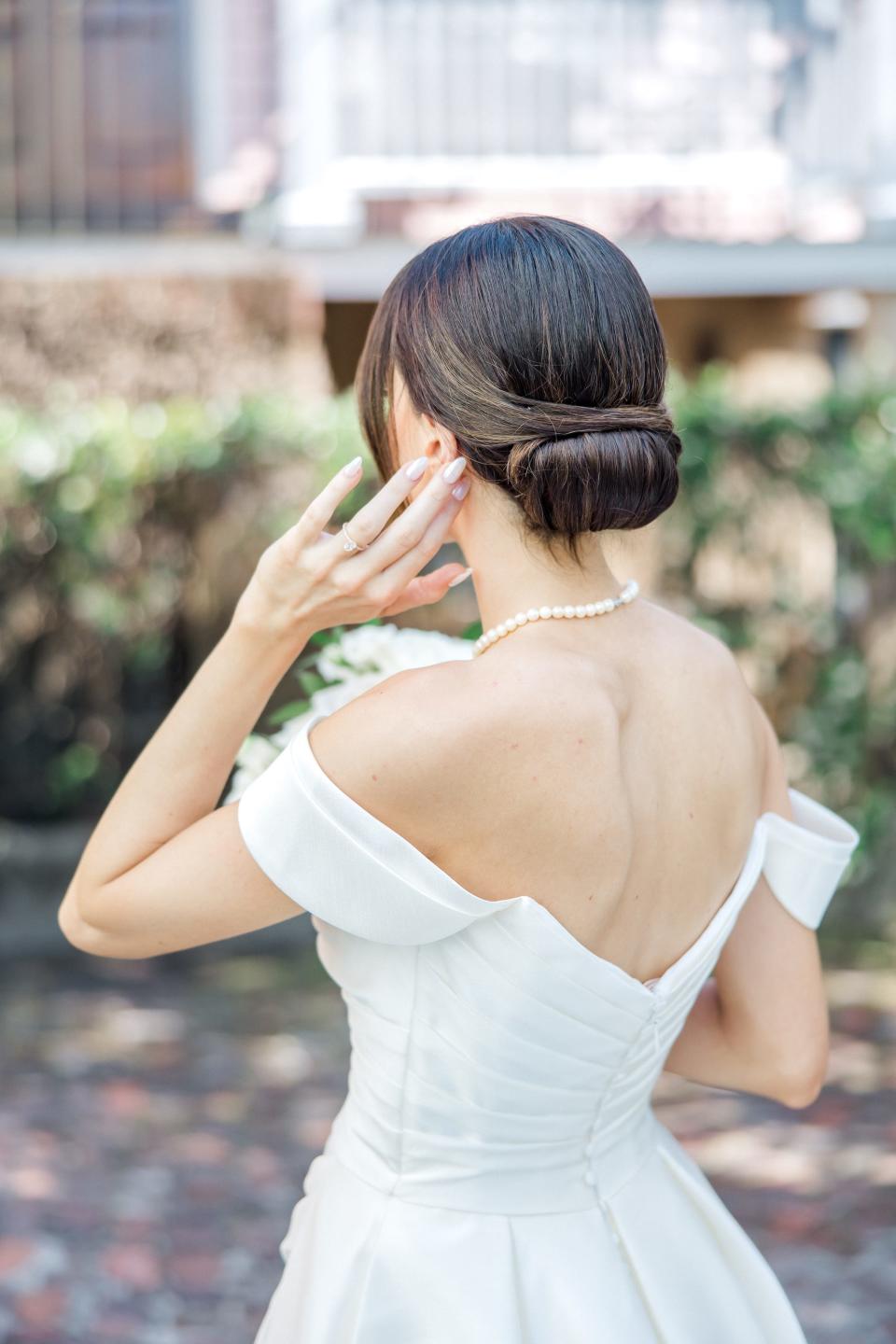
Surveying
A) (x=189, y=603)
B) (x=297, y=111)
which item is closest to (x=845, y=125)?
(x=297, y=111)

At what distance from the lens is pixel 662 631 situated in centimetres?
153

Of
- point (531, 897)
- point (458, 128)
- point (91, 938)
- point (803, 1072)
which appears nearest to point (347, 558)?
point (531, 897)

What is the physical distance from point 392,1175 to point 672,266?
8.63 metres

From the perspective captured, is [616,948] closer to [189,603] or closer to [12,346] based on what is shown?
[189,603]

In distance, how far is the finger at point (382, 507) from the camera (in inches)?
52.9

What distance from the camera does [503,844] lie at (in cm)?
136

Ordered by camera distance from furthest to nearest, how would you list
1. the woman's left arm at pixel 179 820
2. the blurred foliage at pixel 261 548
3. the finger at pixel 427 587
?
the blurred foliage at pixel 261 548
the finger at pixel 427 587
the woman's left arm at pixel 179 820

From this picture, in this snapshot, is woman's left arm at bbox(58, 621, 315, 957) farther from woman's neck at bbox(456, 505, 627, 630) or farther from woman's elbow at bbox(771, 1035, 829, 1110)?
woman's elbow at bbox(771, 1035, 829, 1110)

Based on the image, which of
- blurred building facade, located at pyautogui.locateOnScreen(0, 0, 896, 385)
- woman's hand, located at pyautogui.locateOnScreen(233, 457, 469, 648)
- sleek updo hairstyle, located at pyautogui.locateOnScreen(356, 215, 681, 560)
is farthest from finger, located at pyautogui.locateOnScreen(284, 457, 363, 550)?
blurred building facade, located at pyautogui.locateOnScreen(0, 0, 896, 385)

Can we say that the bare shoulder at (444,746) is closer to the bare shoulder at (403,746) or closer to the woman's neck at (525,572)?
the bare shoulder at (403,746)

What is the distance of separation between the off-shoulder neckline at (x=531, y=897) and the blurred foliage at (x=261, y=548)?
410cm

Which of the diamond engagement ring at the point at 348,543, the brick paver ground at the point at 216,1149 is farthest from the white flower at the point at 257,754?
the brick paver ground at the point at 216,1149

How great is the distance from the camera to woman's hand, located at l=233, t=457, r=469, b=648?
4.46 ft

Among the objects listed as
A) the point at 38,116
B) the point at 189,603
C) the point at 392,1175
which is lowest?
the point at 189,603
